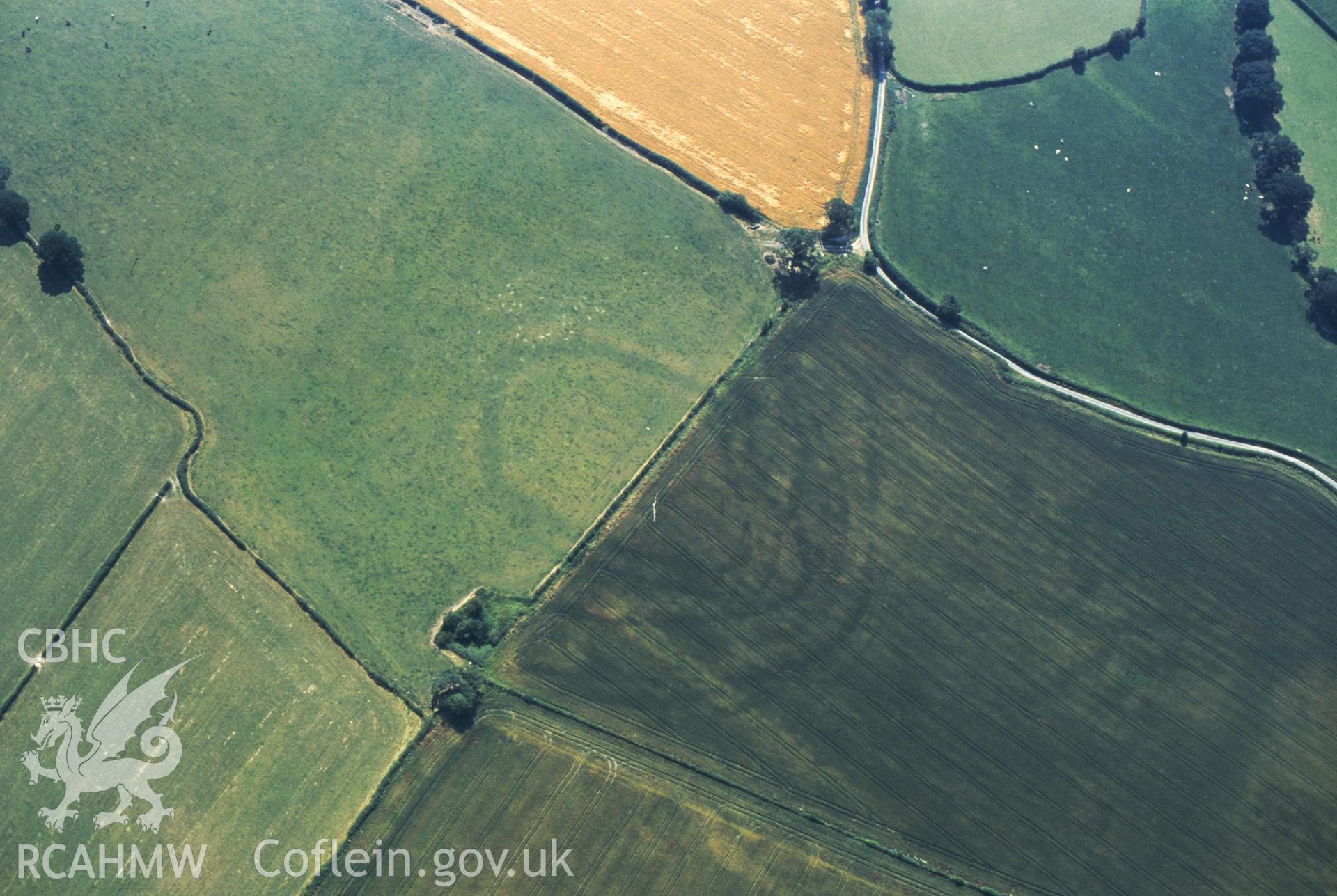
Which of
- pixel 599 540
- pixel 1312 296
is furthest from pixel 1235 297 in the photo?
pixel 599 540

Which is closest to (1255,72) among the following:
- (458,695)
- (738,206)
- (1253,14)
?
(1253,14)

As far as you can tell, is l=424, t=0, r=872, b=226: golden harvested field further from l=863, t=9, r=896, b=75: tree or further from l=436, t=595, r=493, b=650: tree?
l=436, t=595, r=493, b=650: tree

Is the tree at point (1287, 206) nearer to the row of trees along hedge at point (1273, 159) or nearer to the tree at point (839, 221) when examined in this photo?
the row of trees along hedge at point (1273, 159)

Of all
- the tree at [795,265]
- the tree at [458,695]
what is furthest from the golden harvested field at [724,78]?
the tree at [458,695]

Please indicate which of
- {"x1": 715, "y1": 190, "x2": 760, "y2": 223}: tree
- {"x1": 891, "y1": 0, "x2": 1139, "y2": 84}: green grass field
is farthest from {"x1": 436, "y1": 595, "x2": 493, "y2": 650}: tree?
{"x1": 891, "y1": 0, "x2": 1139, "y2": 84}: green grass field

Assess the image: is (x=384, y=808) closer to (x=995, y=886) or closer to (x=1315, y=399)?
(x=995, y=886)

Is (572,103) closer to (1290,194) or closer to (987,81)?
(987,81)
